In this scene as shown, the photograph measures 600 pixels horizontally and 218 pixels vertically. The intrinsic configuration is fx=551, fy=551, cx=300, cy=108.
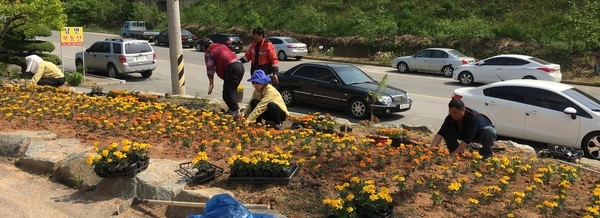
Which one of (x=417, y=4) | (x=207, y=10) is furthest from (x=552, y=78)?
(x=207, y=10)

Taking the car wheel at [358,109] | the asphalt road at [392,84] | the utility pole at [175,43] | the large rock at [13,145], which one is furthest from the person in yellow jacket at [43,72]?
the car wheel at [358,109]

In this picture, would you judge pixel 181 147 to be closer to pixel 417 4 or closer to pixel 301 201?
pixel 301 201

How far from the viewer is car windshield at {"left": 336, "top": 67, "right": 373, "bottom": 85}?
1370cm

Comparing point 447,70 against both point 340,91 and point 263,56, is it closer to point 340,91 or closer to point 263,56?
point 340,91

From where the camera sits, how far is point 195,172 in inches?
231

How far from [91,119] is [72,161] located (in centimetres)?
177

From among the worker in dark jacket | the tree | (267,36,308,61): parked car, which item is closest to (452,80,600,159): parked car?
the worker in dark jacket

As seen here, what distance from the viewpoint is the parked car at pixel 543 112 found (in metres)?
9.70

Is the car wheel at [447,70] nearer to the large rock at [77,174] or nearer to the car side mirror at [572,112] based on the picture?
the car side mirror at [572,112]

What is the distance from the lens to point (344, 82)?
44.5ft

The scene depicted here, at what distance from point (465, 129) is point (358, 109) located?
6.05 m

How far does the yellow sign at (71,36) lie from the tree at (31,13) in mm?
1448

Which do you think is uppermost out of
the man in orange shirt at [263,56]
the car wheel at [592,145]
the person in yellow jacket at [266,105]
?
the man in orange shirt at [263,56]

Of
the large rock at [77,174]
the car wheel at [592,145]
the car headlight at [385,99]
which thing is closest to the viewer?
the large rock at [77,174]
